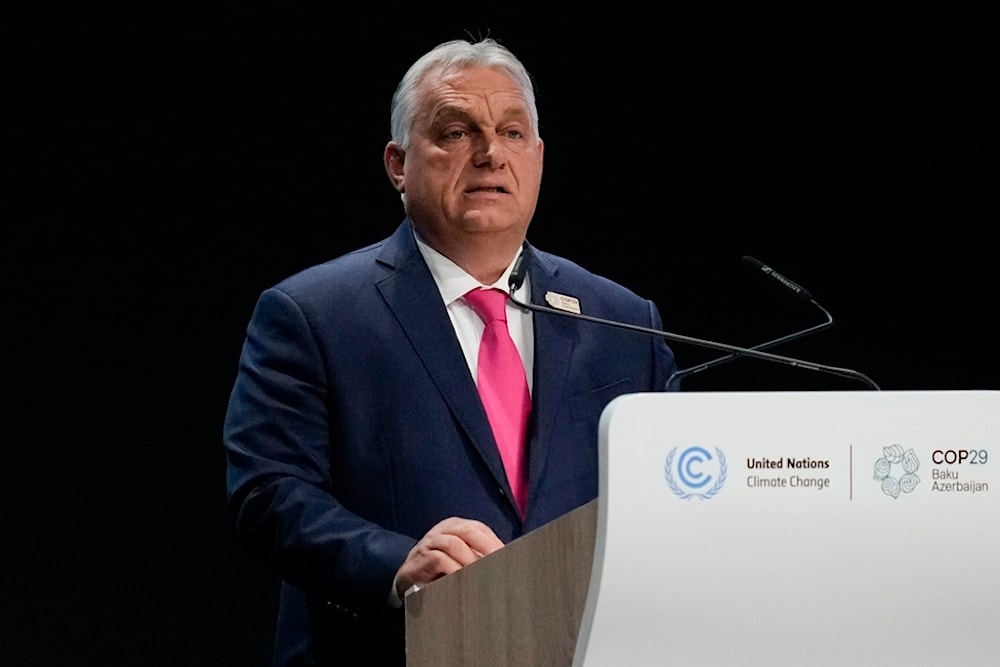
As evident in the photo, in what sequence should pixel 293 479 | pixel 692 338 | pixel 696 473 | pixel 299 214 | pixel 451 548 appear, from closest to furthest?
pixel 696 473
pixel 451 548
pixel 692 338
pixel 293 479
pixel 299 214

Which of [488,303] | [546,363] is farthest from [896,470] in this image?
[488,303]

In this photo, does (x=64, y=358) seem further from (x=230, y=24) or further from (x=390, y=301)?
(x=390, y=301)

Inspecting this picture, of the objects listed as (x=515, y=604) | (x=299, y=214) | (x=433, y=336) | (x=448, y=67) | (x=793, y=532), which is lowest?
(x=515, y=604)

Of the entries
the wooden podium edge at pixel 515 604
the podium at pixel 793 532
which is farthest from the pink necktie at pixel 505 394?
the podium at pixel 793 532

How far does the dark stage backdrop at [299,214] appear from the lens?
337 cm

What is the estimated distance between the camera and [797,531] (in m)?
1.44

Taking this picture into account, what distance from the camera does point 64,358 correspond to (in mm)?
3395

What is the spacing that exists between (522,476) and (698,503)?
999 millimetres

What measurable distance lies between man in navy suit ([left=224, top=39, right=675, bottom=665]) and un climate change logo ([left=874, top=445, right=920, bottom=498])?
817 mm

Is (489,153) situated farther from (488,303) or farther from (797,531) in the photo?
(797,531)

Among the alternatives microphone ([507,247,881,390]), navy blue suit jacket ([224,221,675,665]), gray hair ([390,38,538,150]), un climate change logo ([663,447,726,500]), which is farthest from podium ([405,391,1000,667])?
gray hair ([390,38,538,150])

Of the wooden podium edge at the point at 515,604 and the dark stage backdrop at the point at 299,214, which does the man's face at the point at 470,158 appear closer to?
the dark stage backdrop at the point at 299,214

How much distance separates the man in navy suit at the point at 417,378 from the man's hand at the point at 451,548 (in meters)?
0.19

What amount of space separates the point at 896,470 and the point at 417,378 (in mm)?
1094
